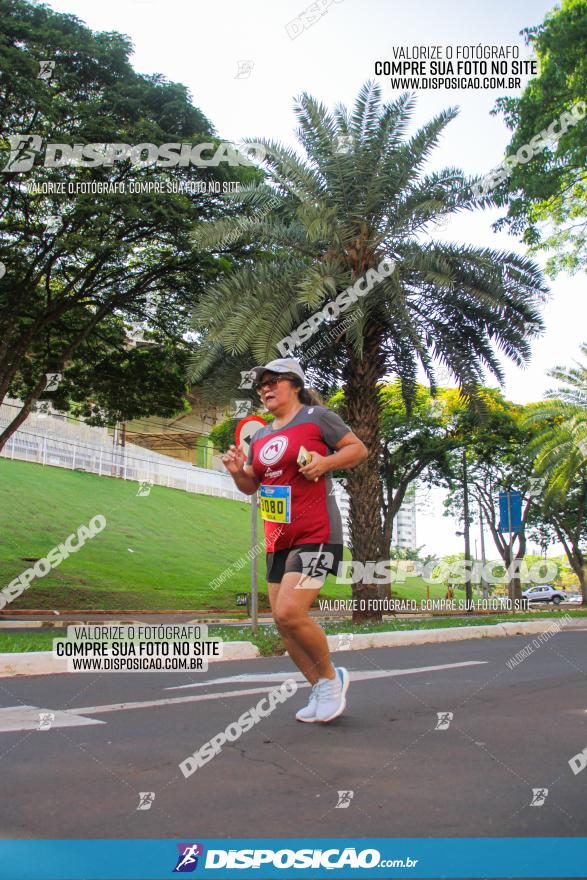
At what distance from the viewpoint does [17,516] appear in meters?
28.6

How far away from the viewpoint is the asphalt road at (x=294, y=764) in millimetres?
Answer: 2609

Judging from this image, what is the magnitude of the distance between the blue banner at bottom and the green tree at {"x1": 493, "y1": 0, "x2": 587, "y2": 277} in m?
12.3

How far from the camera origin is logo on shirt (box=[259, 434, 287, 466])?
4281 millimetres

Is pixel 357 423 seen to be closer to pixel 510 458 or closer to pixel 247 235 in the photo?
pixel 247 235

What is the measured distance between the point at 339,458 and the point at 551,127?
11.4 metres

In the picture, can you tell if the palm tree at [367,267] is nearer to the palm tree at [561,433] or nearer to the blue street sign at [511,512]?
the blue street sign at [511,512]

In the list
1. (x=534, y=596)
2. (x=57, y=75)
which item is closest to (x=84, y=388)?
(x=57, y=75)

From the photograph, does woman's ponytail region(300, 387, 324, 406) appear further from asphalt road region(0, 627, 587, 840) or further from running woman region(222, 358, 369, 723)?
asphalt road region(0, 627, 587, 840)

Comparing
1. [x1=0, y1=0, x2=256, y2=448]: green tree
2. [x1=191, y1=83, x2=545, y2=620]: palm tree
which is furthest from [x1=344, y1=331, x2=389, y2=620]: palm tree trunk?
[x1=0, y1=0, x2=256, y2=448]: green tree

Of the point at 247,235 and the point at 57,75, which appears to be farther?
the point at 57,75

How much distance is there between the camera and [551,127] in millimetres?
13406

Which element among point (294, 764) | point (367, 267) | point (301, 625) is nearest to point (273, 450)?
point (301, 625)

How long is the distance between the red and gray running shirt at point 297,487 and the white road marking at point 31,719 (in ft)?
4.76

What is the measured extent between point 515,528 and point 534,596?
137 feet
